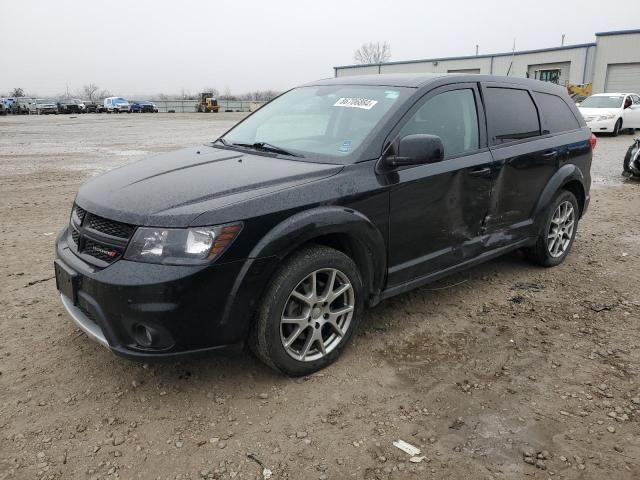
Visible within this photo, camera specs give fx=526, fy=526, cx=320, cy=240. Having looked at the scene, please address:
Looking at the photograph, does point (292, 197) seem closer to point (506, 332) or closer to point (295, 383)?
point (295, 383)

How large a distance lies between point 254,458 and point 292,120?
8.21ft

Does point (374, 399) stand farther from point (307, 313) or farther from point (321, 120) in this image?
point (321, 120)

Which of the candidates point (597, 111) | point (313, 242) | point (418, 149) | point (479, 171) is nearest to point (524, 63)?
point (597, 111)

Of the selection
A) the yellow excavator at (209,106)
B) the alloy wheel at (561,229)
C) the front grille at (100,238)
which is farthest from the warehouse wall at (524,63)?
the front grille at (100,238)

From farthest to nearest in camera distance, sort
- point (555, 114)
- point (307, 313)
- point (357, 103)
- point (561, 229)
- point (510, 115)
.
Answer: point (561, 229) → point (555, 114) → point (510, 115) → point (357, 103) → point (307, 313)

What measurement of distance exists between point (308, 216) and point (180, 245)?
72 cm

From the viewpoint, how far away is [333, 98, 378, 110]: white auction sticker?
3.68 m

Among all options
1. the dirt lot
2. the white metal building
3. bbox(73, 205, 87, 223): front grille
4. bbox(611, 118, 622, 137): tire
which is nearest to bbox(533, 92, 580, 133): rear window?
the dirt lot

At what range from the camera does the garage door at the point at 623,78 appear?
34.1 meters

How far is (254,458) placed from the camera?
2518 millimetres

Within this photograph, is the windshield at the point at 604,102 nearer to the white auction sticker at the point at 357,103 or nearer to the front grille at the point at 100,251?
the white auction sticker at the point at 357,103

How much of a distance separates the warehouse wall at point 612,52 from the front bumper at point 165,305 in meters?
39.0

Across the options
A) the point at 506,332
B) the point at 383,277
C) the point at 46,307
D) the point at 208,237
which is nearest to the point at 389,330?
the point at 383,277

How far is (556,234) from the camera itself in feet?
16.6
